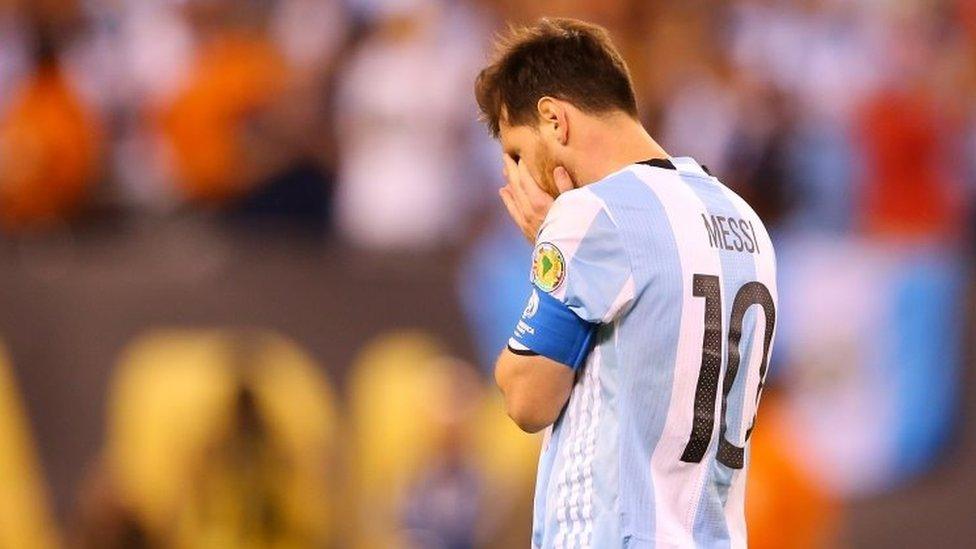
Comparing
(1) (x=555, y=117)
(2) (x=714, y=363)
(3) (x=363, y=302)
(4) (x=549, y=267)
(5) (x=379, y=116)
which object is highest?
(1) (x=555, y=117)

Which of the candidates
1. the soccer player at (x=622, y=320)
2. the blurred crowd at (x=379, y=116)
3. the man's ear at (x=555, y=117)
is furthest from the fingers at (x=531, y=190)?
the blurred crowd at (x=379, y=116)

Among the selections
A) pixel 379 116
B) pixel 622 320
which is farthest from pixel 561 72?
pixel 379 116

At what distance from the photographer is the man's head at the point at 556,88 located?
3678 millimetres

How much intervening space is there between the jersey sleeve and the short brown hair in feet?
0.77

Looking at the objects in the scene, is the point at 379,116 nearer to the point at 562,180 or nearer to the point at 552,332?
the point at 562,180

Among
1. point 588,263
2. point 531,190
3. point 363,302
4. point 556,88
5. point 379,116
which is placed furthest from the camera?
point 379,116

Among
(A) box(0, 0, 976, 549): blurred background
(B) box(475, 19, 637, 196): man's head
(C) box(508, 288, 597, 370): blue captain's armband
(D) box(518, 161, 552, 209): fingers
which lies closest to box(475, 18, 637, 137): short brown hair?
(B) box(475, 19, 637, 196): man's head

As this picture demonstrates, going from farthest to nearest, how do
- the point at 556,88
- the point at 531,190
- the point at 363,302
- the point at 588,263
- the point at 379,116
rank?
1. the point at 379,116
2. the point at 363,302
3. the point at 531,190
4. the point at 556,88
5. the point at 588,263

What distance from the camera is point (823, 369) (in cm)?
827

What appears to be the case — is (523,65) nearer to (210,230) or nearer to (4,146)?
(210,230)

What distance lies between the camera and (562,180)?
3.75 meters

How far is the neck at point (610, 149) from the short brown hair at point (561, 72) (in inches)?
1.3

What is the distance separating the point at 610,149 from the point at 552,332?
0.42 metres

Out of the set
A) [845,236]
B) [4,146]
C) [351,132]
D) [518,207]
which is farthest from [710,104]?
[518,207]
